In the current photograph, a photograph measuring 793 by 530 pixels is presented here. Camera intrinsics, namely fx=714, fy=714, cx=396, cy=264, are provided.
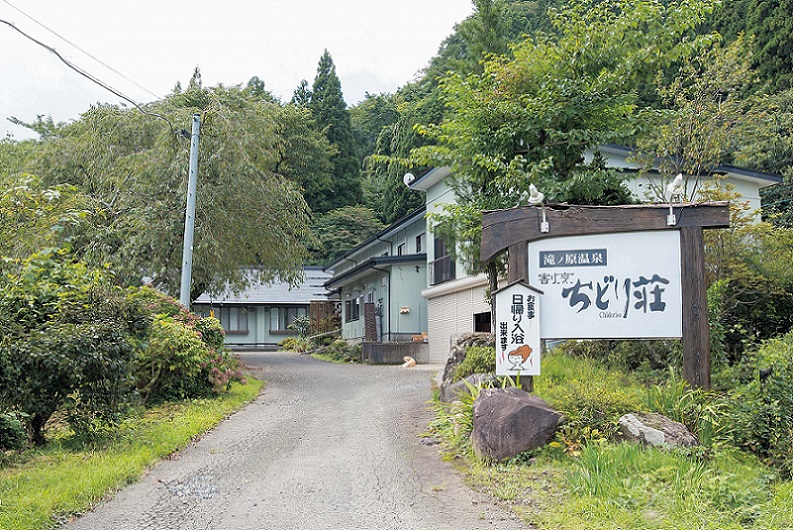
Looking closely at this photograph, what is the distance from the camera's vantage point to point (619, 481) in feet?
21.0

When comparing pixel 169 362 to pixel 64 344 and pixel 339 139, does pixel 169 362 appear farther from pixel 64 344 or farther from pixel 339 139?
pixel 339 139

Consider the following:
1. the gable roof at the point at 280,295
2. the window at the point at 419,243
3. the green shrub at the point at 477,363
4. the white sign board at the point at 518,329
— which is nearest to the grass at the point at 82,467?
the green shrub at the point at 477,363

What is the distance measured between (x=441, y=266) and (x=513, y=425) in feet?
56.7

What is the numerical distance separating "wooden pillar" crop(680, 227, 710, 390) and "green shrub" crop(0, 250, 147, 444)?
6898 mm

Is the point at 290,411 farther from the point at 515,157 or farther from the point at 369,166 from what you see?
the point at 369,166

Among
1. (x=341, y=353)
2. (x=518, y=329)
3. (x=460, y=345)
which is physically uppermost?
(x=518, y=329)

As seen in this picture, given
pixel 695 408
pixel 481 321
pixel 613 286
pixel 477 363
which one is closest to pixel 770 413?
pixel 695 408

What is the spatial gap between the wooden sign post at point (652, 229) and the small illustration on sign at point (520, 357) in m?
0.58

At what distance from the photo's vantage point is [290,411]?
41.9ft

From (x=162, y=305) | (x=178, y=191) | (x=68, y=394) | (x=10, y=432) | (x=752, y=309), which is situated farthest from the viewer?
(x=178, y=191)

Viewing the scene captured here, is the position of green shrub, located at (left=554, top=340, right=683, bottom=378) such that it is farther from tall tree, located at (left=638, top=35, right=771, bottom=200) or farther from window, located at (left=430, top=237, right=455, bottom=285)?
window, located at (left=430, top=237, right=455, bottom=285)

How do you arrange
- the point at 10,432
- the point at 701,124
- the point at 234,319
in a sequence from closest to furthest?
the point at 10,432
the point at 701,124
the point at 234,319

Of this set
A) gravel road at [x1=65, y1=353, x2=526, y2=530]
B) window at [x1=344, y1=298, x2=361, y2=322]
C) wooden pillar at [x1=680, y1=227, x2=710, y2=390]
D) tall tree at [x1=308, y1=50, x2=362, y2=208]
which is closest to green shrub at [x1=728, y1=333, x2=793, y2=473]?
wooden pillar at [x1=680, y1=227, x2=710, y2=390]

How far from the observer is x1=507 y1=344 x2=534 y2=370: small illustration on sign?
890 cm
